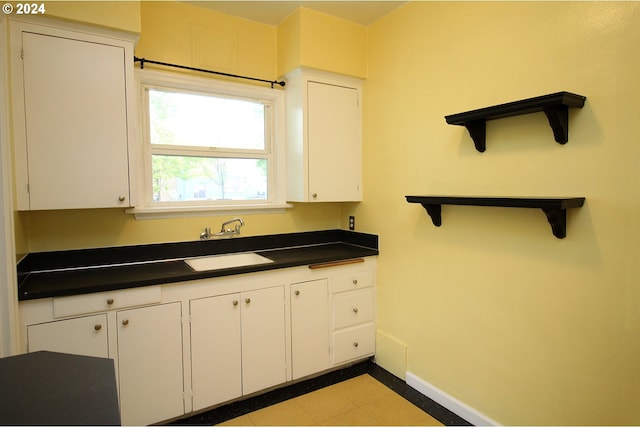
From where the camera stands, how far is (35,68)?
1886 mm

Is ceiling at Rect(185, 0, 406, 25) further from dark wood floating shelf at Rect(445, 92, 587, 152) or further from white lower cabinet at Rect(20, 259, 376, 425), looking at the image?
white lower cabinet at Rect(20, 259, 376, 425)

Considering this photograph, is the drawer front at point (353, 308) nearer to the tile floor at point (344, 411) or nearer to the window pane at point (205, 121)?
the tile floor at point (344, 411)

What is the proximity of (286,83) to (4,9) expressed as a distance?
1.70 m

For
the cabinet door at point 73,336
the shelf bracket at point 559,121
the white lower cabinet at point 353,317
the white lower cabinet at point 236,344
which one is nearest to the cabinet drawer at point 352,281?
the white lower cabinet at point 353,317

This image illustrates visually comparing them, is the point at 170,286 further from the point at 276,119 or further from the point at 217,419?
the point at 276,119

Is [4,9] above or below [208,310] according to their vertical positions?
above

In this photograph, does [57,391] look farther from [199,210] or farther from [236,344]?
[199,210]

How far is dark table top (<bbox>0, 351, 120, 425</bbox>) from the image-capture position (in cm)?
79

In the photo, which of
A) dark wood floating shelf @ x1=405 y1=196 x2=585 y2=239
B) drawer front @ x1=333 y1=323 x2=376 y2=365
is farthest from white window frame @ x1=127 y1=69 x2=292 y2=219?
dark wood floating shelf @ x1=405 y1=196 x2=585 y2=239

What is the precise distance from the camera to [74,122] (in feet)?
6.47

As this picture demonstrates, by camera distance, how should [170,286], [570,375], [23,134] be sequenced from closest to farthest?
1. [570,375]
2. [23,134]
3. [170,286]

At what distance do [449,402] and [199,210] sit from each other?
2104 mm

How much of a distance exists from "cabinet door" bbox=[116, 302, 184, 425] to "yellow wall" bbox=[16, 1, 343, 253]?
0.64 meters

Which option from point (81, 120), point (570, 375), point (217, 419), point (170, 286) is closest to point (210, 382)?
point (217, 419)
